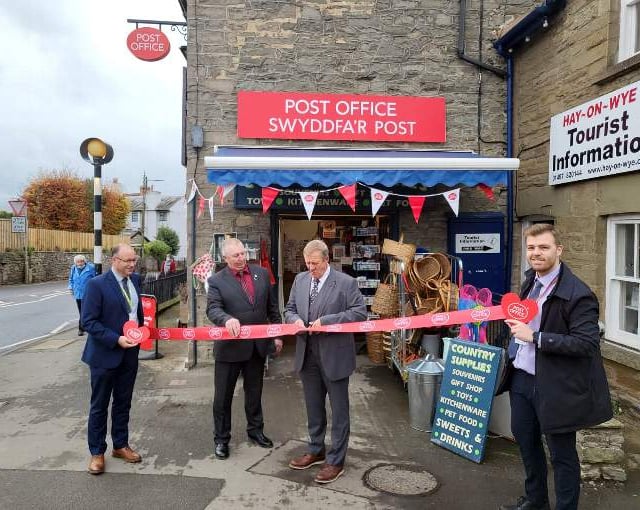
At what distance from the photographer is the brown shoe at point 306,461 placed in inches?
164

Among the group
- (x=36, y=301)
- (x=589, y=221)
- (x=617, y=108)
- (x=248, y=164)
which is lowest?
(x=36, y=301)

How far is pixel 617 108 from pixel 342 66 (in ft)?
13.2

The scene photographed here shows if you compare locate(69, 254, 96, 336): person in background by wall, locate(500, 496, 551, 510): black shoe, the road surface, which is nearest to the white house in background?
the road surface

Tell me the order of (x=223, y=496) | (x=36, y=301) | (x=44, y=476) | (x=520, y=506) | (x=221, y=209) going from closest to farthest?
1. (x=520, y=506)
2. (x=223, y=496)
3. (x=44, y=476)
4. (x=221, y=209)
5. (x=36, y=301)

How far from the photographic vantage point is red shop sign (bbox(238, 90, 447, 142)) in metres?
7.70

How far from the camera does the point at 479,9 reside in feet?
26.3

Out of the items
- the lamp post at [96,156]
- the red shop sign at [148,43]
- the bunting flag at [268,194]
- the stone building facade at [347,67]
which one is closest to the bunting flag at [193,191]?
the stone building facade at [347,67]

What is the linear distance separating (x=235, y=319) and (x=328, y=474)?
1448 mm

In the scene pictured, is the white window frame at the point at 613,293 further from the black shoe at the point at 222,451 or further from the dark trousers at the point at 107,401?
the dark trousers at the point at 107,401

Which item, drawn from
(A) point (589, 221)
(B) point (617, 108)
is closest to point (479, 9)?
(B) point (617, 108)

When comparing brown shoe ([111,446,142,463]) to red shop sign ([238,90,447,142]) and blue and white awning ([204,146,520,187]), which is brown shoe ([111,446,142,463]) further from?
red shop sign ([238,90,447,142])

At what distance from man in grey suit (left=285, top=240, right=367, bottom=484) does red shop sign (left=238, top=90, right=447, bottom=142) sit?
4.12 m

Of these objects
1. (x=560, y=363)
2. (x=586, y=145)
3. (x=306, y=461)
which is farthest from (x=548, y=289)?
(x=586, y=145)

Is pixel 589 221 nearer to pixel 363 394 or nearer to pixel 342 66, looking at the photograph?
pixel 363 394
